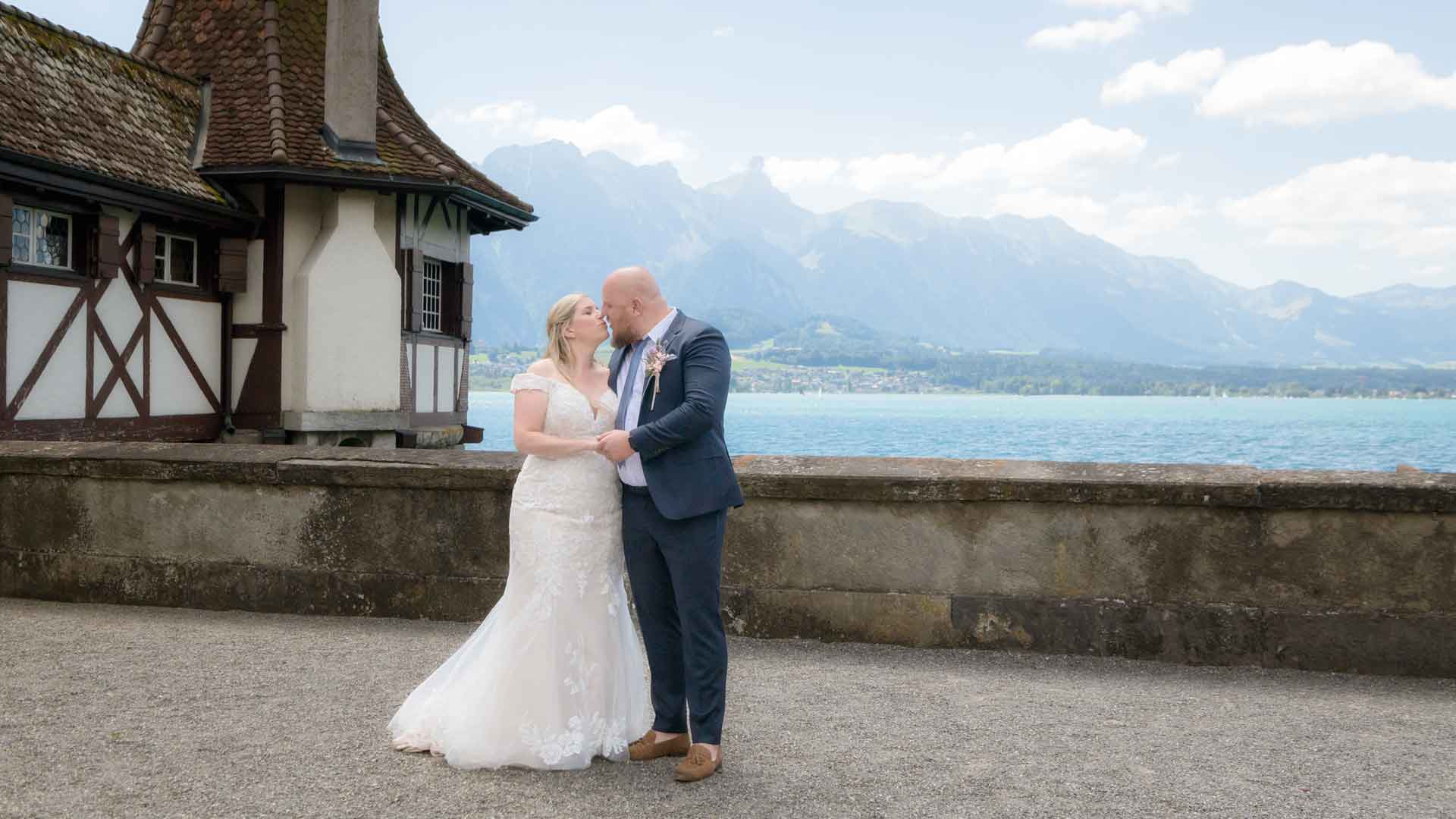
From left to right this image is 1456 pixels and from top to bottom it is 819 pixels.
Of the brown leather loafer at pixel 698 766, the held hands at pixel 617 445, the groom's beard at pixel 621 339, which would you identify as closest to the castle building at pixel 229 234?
the groom's beard at pixel 621 339

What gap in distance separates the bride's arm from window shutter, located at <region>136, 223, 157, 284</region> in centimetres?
1236

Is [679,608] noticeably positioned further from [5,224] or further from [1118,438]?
[1118,438]

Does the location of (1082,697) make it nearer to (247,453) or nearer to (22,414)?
(247,453)

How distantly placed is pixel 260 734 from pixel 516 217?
1626cm

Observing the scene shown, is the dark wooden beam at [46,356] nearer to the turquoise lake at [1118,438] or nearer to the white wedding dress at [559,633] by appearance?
the white wedding dress at [559,633]

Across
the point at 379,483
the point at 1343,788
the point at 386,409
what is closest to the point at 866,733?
the point at 1343,788

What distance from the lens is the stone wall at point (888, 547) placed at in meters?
5.63

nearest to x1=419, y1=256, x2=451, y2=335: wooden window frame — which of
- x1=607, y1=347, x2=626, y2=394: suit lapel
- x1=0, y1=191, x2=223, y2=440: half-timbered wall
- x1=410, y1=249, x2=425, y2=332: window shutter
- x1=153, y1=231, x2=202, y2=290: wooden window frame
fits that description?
x1=410, y1=249, x2=425, y2=332: window shutter

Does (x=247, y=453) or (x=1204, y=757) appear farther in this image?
(x=247, y=453)

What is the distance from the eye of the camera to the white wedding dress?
4.28 meters

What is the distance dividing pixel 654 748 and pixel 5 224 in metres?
11.5

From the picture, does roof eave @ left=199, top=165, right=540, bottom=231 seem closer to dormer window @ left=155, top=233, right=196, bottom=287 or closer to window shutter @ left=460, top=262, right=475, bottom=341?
dormer window @ left=155, top=233, right=196, bottom=287

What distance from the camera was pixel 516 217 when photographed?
20.0 meters

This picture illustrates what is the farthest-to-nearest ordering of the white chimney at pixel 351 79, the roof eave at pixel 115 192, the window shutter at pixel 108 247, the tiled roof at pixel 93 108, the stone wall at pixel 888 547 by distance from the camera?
the white chimney at pixel 351 79
the window shutter at pixel 108 247
the tiled roof at pixel 93 108
the roof eave at pixel 115 192
the stone wall at pixel 888 547
